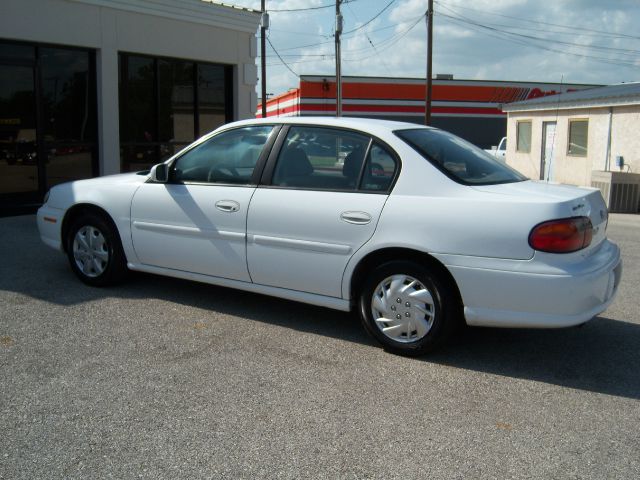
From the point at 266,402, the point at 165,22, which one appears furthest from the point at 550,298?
the point at 165,22

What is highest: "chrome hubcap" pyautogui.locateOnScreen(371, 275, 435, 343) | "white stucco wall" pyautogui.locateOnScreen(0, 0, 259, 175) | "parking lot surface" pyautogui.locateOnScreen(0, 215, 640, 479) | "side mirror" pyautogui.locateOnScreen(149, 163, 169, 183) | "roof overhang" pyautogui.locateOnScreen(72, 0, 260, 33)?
"roof overhang" pyautogui.locateOnScreen(72, 0, 260, 33)

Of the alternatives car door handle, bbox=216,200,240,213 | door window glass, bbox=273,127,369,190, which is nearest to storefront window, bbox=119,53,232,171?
car door handle, bbox=216,200,240,213

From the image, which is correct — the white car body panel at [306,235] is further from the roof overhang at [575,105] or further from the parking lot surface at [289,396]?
the roof overhang at [575,105]

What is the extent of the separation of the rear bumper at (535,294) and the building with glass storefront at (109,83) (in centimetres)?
902

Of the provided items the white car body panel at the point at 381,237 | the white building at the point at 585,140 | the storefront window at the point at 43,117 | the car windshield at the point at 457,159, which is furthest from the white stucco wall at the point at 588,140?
the white car body panel at the point at 381,237

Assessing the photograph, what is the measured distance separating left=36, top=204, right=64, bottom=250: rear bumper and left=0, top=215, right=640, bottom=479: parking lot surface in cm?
76

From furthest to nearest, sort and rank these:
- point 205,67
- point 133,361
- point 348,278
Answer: point 205,67 → point 348,278 → point 133,361

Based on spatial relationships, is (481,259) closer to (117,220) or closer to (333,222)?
(333,222)

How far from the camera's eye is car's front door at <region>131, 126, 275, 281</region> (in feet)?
18.1

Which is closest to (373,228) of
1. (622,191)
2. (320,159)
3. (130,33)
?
(320,159)

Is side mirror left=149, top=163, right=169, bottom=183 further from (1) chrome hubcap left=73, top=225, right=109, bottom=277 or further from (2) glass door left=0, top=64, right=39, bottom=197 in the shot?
(2) glass door left=0, top=64, right=39, bottom=197

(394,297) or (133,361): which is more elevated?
(394,297)

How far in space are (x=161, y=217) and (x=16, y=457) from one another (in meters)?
2.86

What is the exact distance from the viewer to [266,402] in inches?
158
